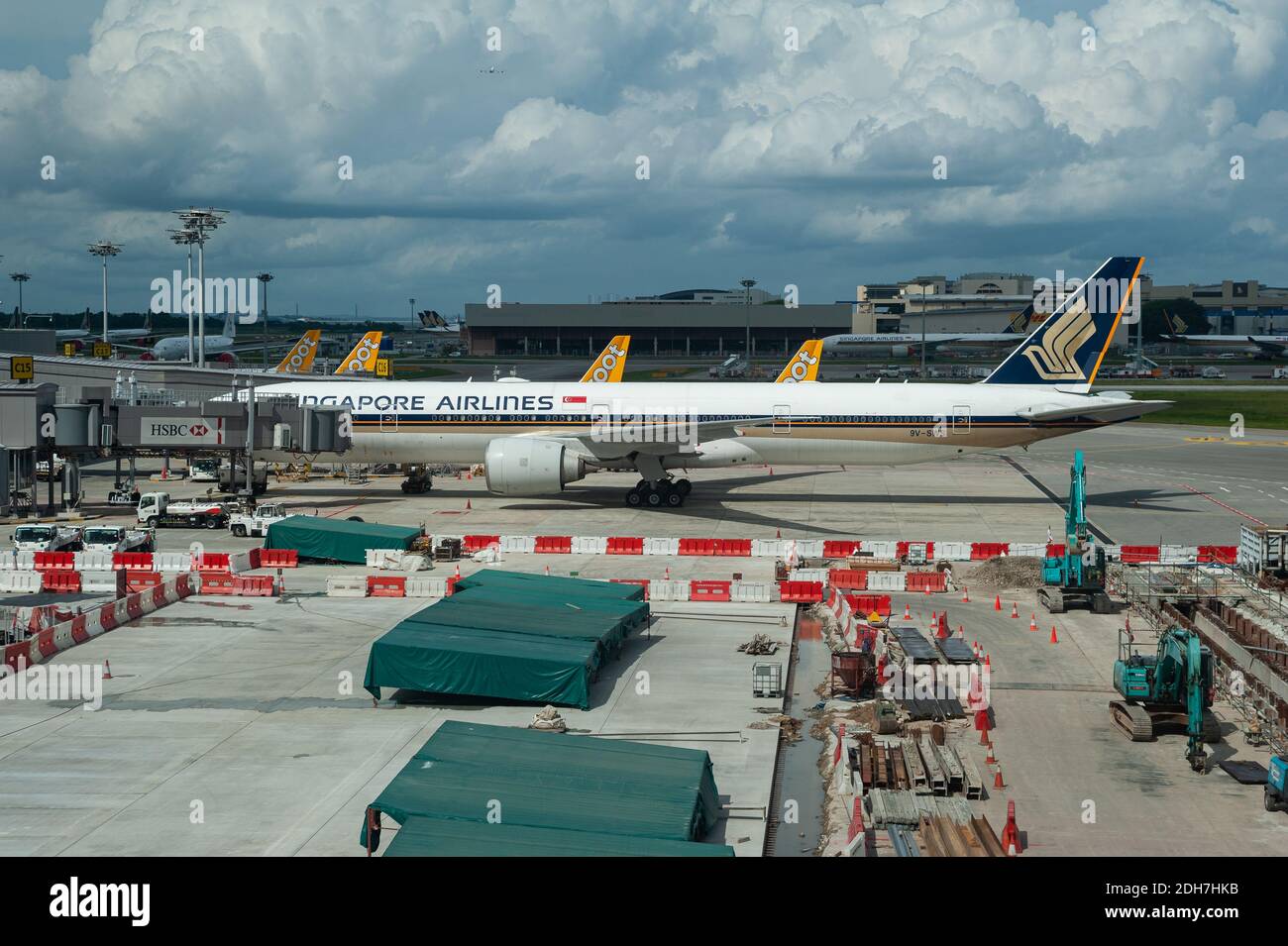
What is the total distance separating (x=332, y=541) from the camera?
45562mm

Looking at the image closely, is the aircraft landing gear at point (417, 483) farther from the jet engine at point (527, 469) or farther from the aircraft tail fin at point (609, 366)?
the aircraft tail fin at point (609, 366)

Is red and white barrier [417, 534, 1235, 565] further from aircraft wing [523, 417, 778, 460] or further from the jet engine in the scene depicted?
aircraft wing [523, 417, 778, 460]

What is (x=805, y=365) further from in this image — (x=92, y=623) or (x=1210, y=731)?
(x=1210, y=731)

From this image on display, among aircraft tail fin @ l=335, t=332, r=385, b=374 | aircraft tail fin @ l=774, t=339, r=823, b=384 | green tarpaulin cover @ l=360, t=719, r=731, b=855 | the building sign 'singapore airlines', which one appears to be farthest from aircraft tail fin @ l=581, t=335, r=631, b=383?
green tarpaulin cover @ l=360, t=719, r=731, b=855

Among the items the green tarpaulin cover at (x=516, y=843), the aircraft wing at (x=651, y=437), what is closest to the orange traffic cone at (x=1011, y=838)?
the green tarpaulin cover at (x=516, y=843)

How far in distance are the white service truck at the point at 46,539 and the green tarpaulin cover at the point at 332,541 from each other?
7.28 m

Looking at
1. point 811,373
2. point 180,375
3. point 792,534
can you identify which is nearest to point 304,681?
point 792,534

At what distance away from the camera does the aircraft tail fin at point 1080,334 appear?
6016 cm

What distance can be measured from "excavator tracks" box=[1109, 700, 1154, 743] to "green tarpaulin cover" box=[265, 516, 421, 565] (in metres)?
26.5

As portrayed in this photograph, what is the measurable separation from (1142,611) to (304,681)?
81.6 feet

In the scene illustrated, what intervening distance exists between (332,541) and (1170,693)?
29483mm

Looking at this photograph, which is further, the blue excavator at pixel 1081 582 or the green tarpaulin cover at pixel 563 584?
the blue excavator at pixel 1081 582

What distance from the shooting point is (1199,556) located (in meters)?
46.0
